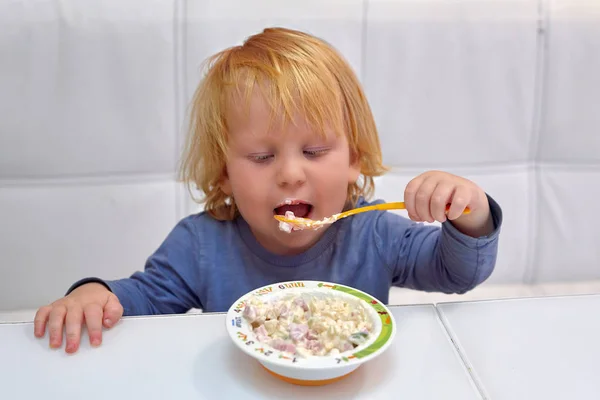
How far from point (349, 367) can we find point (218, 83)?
529mm

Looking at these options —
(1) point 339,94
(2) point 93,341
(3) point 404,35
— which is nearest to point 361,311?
(2) point 93,341

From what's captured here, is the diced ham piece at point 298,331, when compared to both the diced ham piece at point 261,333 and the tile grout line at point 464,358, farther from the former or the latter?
the tile grout line at point 464,358

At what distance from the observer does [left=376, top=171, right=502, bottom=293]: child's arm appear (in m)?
0.77

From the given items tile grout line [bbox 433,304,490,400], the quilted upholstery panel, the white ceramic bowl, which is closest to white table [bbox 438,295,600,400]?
tile grout line [bbox 433,304,490,400]

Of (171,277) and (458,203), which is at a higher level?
(458,203)

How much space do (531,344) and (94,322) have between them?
0.49 m

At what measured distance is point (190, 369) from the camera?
640mm

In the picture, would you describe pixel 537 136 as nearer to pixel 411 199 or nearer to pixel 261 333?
pixel 411 199

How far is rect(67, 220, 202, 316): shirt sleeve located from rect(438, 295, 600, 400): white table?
453 millimetres

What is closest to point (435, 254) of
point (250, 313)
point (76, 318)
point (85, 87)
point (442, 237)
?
point (442, 237)

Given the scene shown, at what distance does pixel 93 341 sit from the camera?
2.27ft

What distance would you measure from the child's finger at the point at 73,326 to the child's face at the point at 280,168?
299mm

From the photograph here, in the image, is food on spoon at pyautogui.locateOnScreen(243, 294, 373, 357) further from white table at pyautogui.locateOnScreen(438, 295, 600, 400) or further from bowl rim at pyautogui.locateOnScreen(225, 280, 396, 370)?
white table at pyautogui.locateOnScreen(438, 295, 600, 400)

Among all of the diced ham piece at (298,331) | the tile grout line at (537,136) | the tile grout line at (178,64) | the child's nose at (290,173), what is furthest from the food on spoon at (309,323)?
the tile grout line at (537,136)
